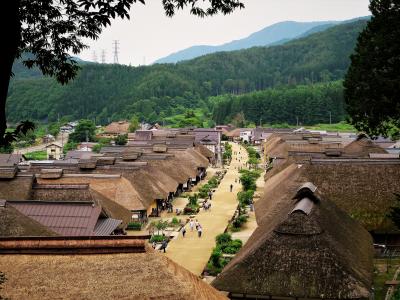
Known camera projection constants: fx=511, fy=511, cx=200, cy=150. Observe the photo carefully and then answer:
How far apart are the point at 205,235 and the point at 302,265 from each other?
18.3 meters

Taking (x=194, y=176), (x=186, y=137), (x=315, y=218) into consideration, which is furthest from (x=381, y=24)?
(x=186, y=137)

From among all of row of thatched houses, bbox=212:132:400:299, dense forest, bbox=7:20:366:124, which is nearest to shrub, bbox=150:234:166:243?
row of thatched houses, bbox=212:132:400:299

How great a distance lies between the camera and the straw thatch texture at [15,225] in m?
17.9

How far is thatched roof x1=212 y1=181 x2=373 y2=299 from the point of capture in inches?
626

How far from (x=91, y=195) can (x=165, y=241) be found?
227 inches

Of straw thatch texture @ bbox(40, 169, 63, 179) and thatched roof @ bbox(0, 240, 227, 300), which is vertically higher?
thatched roof @ bbox(0, 240, 227, 300)

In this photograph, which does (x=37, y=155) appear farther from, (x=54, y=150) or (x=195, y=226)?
(x=195, y=226)

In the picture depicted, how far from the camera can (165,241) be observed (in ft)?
104

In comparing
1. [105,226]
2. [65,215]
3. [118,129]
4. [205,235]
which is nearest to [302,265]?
[105,226]

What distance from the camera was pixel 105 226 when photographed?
24.9 meters

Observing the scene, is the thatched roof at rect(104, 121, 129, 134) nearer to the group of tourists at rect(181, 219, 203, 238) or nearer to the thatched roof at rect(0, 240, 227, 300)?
the group of tourists at rect(181, 219, 203, 238)

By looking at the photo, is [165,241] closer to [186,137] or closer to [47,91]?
[186,137]

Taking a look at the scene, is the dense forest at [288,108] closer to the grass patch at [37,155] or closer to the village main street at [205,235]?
the grass patch at [37,155]

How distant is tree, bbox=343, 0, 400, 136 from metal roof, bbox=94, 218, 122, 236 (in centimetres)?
1237
